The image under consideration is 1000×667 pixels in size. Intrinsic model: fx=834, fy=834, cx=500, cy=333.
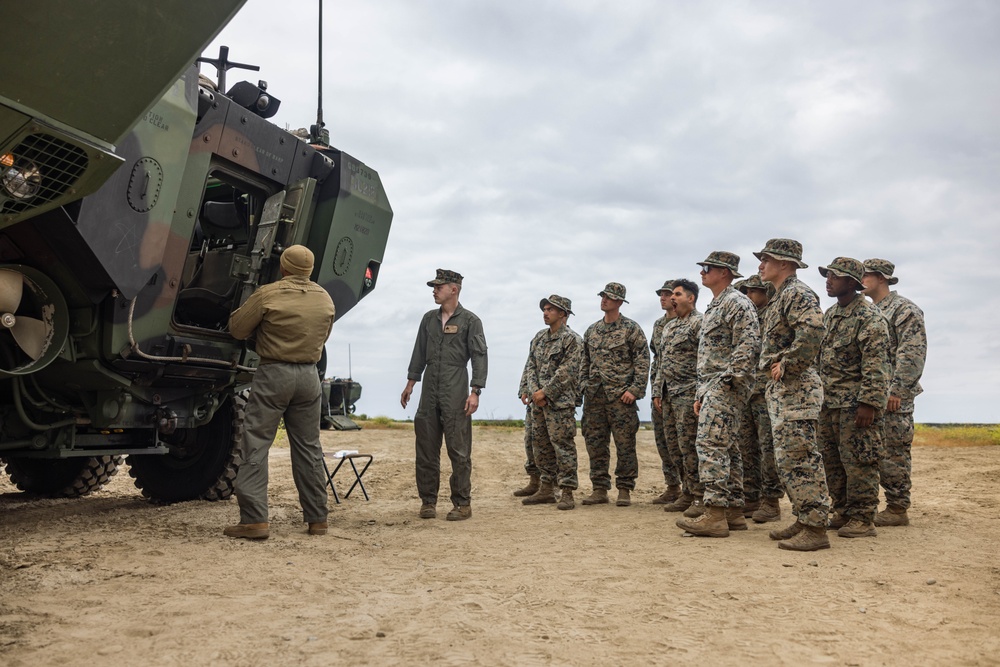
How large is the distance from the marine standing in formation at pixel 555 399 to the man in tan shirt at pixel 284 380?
2476 millimetres

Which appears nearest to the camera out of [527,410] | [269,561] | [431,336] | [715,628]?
[715,628]

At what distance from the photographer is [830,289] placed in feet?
18.5

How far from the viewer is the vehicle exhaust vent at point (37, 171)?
10.6 ft

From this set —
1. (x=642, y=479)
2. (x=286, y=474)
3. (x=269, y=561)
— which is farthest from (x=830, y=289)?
(x=286, y=474)

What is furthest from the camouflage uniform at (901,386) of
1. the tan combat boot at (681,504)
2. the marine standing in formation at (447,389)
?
the marine standing in formation at (447,389)

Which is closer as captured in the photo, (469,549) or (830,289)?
(469,549)

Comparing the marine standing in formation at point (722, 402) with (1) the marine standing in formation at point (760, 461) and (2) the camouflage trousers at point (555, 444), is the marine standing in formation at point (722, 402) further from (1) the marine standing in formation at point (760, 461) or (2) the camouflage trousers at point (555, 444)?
(2) the camouflage trousers at point (555, 444)

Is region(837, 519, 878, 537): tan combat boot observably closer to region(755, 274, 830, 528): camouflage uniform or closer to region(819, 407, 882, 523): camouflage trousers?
region(819, 407, 882, 523): camouflage trousers

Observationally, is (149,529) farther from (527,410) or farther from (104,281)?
(527,410)

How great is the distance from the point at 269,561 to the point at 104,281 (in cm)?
185

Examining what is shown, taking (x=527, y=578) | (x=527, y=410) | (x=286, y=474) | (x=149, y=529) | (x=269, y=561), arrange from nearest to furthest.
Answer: (x=527, y=578)
(x=269, y=561)
(x=149, y=529)
(x=527, y=410)
(x=286, y=474)

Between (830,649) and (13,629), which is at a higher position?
(830,649)

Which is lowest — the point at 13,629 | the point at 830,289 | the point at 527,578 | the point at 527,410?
the point at 13,629

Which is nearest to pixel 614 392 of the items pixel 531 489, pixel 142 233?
pixel 531 489
